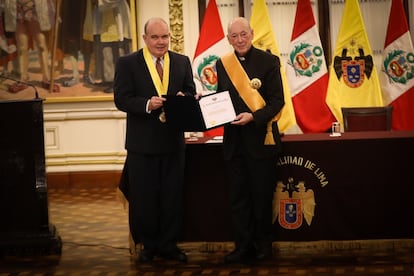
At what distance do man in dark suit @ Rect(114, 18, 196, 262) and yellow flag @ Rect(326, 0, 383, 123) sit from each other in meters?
3.86

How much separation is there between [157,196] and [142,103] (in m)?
0.70

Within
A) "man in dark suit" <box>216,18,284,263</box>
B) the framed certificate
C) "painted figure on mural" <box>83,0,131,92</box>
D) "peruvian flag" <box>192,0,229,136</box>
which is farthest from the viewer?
"painted figure on mural" <box>83,0,131,92</box>

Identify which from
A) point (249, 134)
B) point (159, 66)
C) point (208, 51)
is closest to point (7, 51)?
point (208, 51)

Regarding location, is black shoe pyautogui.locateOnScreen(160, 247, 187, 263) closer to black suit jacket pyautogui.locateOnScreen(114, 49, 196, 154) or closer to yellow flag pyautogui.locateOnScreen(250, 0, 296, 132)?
black suit jacket pyautogui.locateOnScreen(114, 49, 196, 154)

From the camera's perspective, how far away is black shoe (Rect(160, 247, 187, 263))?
19.2ft

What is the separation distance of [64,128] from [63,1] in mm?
1558

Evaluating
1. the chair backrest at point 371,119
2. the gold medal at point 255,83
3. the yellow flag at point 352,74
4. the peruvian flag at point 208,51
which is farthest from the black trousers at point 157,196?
the yellow flag at point 352,74

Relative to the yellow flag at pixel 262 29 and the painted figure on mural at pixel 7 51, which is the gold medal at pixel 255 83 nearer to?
the yellow flag at pixel 262 29

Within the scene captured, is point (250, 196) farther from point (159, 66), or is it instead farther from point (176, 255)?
point (159, 66)

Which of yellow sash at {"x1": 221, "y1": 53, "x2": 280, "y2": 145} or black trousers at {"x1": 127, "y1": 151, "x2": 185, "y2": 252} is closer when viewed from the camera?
yellow sash at {"x1": 221, "y1": 53, "x2": 280, "y2": 145}

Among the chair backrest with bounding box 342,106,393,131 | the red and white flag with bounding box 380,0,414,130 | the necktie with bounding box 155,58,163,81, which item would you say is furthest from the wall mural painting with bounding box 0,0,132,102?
the necktie with bounding box 155,58,163,81

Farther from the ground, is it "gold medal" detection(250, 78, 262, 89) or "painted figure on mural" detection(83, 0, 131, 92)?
"painted figure on mural" detection(83, 0, 131, 92)

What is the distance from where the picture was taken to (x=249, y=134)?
18.5 feet

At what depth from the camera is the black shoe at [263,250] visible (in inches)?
228
